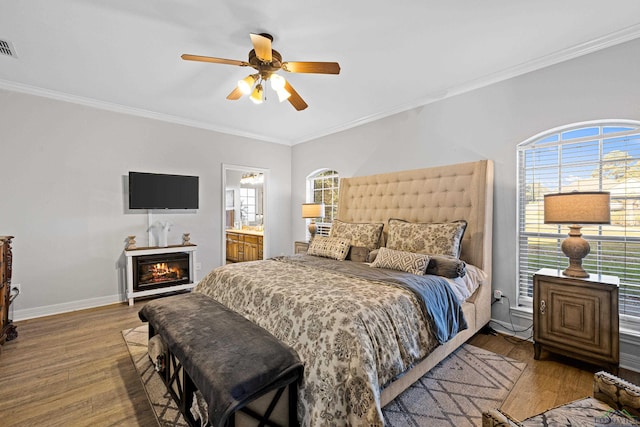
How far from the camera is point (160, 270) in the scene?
4.26 meters

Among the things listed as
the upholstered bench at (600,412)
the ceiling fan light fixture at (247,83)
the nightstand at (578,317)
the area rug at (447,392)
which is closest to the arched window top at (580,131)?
the nightstand at (578,317)

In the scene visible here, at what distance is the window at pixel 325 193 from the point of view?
5155 millimetres

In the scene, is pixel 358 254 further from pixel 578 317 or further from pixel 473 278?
pixel 578 317

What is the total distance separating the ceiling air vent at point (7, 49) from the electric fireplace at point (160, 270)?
252 cm

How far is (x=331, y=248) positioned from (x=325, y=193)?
2.07 m

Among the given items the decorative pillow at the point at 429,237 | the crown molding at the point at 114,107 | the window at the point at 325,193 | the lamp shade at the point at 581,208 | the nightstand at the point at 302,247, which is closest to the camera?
the lamp shade at the point at 581,208

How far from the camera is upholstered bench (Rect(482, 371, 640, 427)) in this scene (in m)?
1.13

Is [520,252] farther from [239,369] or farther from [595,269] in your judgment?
[239,369]

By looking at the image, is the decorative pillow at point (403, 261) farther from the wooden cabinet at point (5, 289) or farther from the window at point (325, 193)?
the wooden cabinet at point (5, 289)

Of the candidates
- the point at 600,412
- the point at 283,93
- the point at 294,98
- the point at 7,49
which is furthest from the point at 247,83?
the point at 600,412

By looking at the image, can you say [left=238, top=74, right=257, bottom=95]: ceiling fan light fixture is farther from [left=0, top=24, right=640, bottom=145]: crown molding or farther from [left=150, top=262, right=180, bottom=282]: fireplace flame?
[left=150, top=262, right=180, bottom=282]: fireplace flame

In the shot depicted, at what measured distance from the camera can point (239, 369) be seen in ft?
4.55

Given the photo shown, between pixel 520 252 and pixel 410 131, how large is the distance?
Answer: 1973mm

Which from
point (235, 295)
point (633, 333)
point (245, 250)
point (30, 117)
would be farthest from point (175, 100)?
point (633, 333)
